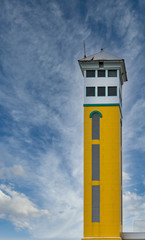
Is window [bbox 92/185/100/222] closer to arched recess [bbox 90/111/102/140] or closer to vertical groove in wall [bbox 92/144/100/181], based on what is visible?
vertical groove in wall [bbox 92/144/100/181]

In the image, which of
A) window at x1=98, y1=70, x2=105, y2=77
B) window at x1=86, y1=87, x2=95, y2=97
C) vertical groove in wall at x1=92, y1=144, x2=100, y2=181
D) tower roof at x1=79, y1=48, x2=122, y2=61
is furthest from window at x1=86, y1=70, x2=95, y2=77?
vertical groove in wall at x1=92, y1=144, x2=100, y2=181

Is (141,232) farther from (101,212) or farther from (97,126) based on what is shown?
(97,126)

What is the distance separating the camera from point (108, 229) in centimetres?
3762

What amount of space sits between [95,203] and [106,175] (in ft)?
7.81

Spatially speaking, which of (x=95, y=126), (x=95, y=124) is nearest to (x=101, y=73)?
(x=95, y=124)

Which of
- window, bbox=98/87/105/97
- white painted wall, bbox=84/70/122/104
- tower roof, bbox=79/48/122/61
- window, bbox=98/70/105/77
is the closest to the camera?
white painted wall, bbox=84/70/122/104

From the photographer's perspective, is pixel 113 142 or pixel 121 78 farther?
pixel 121 78

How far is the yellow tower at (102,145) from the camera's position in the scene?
3778 cm

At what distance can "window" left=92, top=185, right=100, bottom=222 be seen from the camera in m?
37.8

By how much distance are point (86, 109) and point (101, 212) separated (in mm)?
8401

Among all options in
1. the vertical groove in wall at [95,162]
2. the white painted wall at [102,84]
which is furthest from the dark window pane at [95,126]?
the white painted wall at [102,84]

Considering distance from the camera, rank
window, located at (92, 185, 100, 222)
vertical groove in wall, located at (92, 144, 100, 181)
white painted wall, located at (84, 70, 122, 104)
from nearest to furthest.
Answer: window, located at (92, 185, 100, 222), vertical groove in wall, located at (92, 144, 100, 181), white painted wall, located at (84, 70, 122, 104)

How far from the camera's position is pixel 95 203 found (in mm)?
38156

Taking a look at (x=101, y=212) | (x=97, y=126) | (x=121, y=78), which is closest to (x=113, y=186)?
(x=101, y=212)
